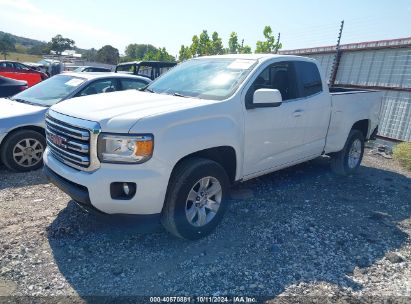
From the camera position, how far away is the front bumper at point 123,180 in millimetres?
2865

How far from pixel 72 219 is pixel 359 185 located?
451cm

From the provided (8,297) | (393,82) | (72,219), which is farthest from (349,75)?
(8,297)

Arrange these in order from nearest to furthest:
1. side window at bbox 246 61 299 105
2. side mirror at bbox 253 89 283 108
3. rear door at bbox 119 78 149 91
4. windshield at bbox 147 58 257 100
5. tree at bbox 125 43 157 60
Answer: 1. side mirror at bbox 253 89 283 108
2. windshield at bbox 147 58 257 100
3. side window at bbox 246 61 299 105
4. rear door at bbox 119 78 149 91
5. tree at bbox 125 43 157 60

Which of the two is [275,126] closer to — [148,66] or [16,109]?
[16,109]

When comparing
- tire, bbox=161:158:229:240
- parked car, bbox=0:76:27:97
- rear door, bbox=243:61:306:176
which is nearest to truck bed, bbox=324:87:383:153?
rear door, bbox=243:61:306:176

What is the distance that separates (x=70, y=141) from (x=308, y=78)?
338 centimetres

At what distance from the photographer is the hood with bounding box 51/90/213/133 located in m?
2.90

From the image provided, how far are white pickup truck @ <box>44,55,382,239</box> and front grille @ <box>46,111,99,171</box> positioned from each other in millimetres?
10

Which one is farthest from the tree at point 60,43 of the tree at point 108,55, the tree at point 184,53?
the tree at point 184,53

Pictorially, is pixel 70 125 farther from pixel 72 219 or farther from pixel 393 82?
pixel 393 82

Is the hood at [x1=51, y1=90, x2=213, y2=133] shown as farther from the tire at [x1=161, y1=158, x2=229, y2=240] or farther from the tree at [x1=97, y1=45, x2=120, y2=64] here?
the tree at [x1=97, y1=45, x2=120, y2=64]

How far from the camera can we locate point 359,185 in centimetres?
561

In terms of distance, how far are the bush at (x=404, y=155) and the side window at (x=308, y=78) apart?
11.8 feet

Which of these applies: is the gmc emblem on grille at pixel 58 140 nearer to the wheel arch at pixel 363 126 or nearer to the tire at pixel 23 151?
the tire at pixel 23 151
